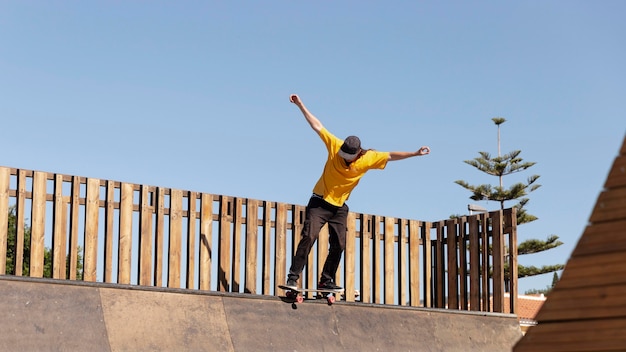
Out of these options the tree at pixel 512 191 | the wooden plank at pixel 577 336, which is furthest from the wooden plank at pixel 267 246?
the tree at pixel 512 191

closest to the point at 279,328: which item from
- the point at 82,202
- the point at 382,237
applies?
the point at 82,202

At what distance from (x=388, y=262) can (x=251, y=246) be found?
2.25 meters

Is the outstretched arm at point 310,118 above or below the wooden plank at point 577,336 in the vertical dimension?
above

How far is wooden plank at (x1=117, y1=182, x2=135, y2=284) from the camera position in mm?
8922

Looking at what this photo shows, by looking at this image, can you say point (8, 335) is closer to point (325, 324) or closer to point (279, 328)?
point (279, 328)

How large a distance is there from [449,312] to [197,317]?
3401 mm

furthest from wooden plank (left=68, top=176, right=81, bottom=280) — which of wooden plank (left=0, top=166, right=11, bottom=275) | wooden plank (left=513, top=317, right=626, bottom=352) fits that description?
wooden plank (left=513, top=317, right=626, bottom=352)

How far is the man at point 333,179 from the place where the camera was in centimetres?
855

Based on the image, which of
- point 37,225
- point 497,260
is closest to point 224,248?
point 37,225

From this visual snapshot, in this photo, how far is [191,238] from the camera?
9383 mm

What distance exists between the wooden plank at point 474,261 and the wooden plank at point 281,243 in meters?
2.88

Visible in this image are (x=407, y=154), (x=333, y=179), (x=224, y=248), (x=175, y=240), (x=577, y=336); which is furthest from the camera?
(x=224, y=248)

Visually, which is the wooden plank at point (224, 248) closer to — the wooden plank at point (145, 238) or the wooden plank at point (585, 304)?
the wooden plank at point (145, 238)

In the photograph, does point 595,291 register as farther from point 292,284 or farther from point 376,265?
point 376,265
